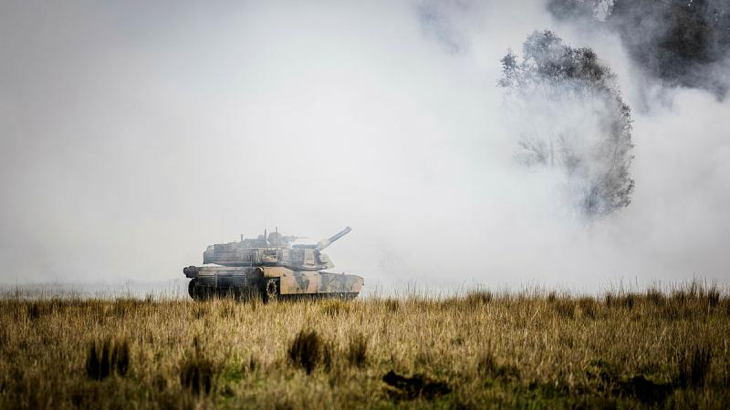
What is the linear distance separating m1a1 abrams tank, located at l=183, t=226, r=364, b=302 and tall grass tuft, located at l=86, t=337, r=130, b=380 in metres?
9.63

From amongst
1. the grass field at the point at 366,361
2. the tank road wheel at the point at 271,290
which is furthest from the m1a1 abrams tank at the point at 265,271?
the grass field at the point at 366,361

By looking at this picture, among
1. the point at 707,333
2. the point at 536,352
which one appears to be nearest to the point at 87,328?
the point at 536,352

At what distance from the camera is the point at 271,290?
16.2m

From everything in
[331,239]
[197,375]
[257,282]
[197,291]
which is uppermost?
[331,239]

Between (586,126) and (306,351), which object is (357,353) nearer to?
(306,351)

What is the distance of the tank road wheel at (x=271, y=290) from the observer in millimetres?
15914

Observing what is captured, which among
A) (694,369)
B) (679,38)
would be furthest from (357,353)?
(679,38)

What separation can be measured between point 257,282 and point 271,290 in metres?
0.43

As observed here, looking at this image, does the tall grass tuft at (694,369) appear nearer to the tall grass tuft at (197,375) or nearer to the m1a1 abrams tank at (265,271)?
the tall grass tuft at (197,375)

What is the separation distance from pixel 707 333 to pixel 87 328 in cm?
785

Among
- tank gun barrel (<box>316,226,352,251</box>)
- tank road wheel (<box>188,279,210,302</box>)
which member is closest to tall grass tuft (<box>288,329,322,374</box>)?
tank road wheel (<box>188,279,210,302</box>)

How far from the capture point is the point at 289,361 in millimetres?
6148

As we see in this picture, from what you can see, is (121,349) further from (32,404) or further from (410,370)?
(410,370)

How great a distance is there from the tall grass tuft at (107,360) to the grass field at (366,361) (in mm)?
11
